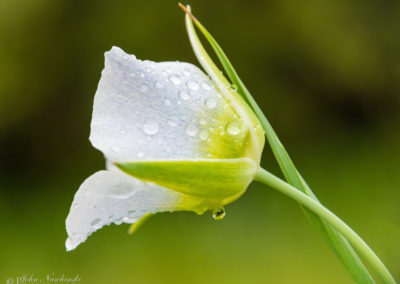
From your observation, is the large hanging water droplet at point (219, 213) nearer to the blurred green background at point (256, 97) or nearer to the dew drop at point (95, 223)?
the dew drop at point (95, 223)

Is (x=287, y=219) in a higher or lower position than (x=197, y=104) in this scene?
lower

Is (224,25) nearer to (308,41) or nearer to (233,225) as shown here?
(308,41)

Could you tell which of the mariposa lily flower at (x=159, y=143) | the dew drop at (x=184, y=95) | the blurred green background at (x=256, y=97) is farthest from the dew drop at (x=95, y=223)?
the blurred green background at (x=256, y=97)

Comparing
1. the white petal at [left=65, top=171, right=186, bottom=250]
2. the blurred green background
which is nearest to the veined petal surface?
the white petal at [left=65, top=171, right=186, bottom=250]

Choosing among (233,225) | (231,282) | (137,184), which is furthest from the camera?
(233,225)

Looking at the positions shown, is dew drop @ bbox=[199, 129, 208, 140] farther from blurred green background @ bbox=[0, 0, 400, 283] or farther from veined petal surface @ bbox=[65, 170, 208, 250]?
blurred green background @ bbox=[0, 0, 400, 283]

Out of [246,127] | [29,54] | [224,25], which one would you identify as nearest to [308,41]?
[224,25]

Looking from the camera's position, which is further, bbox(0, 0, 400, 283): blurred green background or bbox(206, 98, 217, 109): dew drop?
bbox(0, 0, 400, 283): blurred green background
